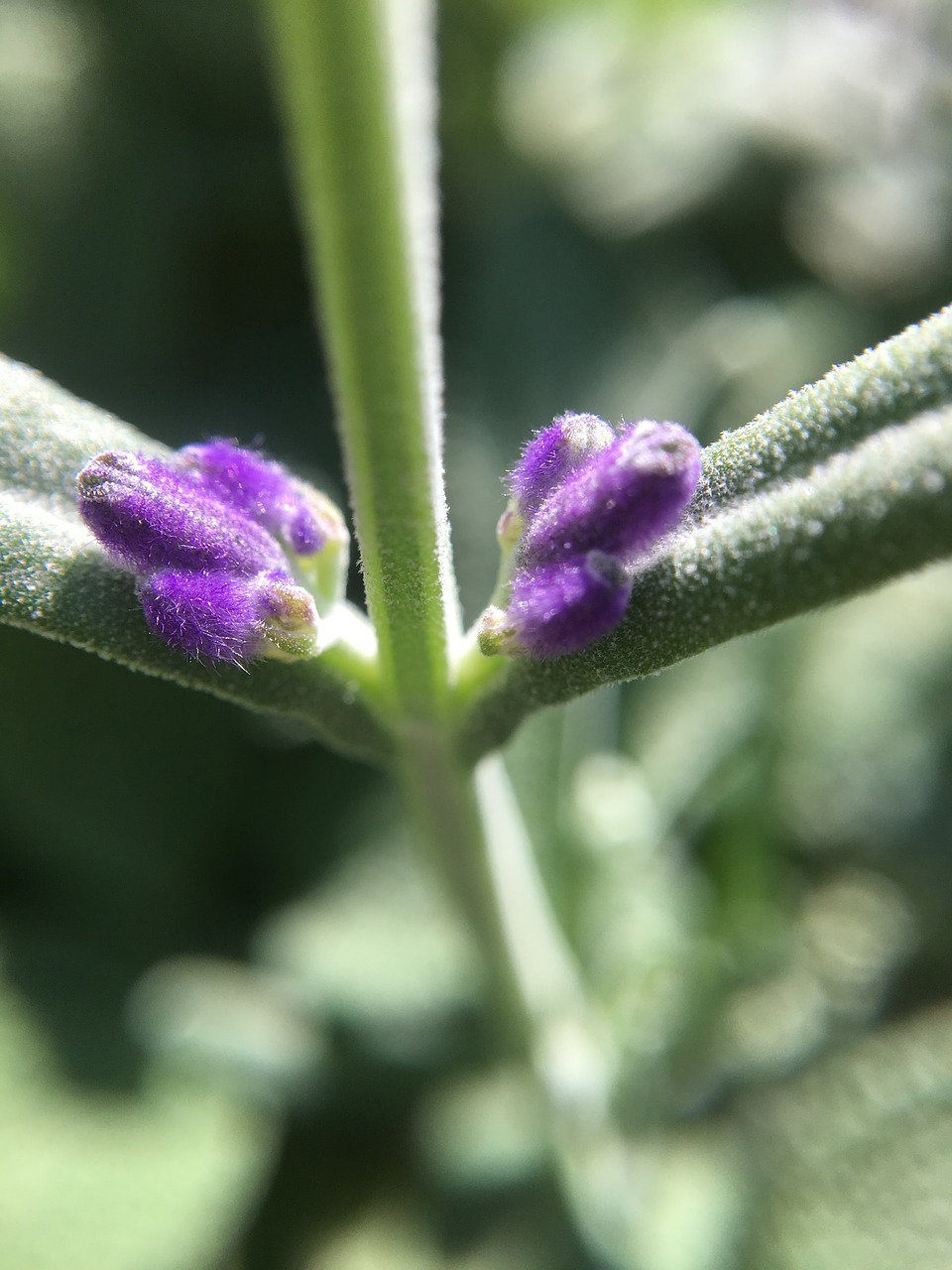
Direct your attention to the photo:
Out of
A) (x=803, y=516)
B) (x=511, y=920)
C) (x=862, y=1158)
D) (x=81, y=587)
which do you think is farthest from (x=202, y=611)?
(x=862, y=1158)

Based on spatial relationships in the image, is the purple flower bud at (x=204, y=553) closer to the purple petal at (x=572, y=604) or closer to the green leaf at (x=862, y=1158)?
the purple petal at (x=572, y=604)

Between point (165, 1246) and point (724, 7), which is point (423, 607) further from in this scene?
point (724, 7)

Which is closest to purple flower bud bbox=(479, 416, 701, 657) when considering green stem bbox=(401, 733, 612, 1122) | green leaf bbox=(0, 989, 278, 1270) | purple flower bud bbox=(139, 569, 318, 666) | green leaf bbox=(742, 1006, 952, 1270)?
purple flower bud bbox=(139, 569, 318, 666)

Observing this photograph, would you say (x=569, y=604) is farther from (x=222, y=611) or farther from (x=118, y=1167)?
(x=118, y=1167)

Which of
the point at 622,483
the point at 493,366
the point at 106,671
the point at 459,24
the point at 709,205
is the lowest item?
the point at 622,483

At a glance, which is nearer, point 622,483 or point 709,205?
point 622,483

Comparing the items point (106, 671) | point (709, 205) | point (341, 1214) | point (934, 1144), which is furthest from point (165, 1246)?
point (709, 205)
